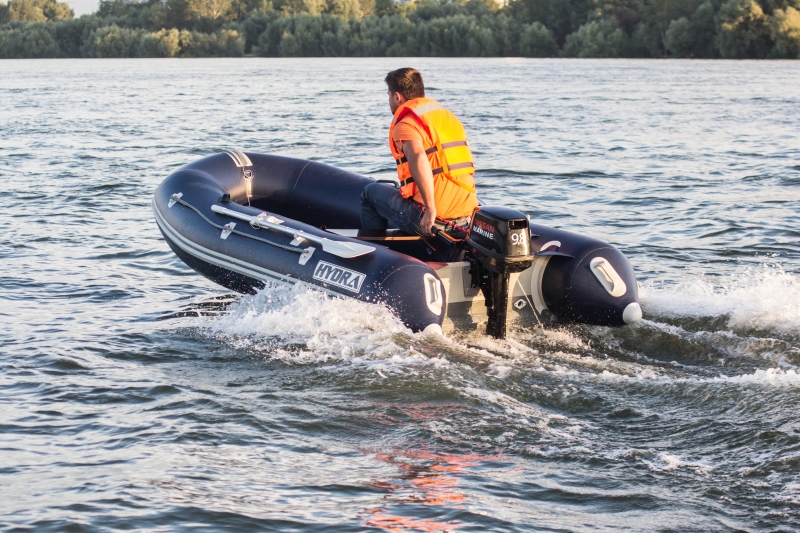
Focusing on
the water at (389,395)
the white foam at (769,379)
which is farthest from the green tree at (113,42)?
the white foam at (769,379)

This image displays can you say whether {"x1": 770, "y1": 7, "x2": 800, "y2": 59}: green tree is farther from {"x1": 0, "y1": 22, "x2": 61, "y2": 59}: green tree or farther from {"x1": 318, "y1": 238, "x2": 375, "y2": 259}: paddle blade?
{"x1": 318, "y1": 238, "x2": 375, "y2": 259}: paddle blade

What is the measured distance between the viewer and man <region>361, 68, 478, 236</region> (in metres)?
5.12

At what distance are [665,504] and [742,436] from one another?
67 centimetres

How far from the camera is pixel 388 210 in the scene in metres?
5.67

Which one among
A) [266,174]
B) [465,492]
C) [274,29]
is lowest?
[465,492]

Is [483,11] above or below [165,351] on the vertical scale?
above

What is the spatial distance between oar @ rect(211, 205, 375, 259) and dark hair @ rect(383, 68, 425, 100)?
0.82m

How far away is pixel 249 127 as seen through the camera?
16.3 meters

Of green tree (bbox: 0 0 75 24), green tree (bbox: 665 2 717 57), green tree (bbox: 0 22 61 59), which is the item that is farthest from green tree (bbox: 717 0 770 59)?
green tree (bbox: 0 0 75 24)

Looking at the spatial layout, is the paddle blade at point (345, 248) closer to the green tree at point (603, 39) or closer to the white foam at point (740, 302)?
the white foam at point (740, 302)

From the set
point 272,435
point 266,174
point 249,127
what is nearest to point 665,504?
point 272,435

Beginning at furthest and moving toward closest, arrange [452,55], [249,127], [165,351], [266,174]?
[452,55], [249,127], [266,174], [165,351]

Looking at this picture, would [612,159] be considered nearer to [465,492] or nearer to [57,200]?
[57,200]

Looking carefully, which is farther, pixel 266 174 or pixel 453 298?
pixel 266 174
